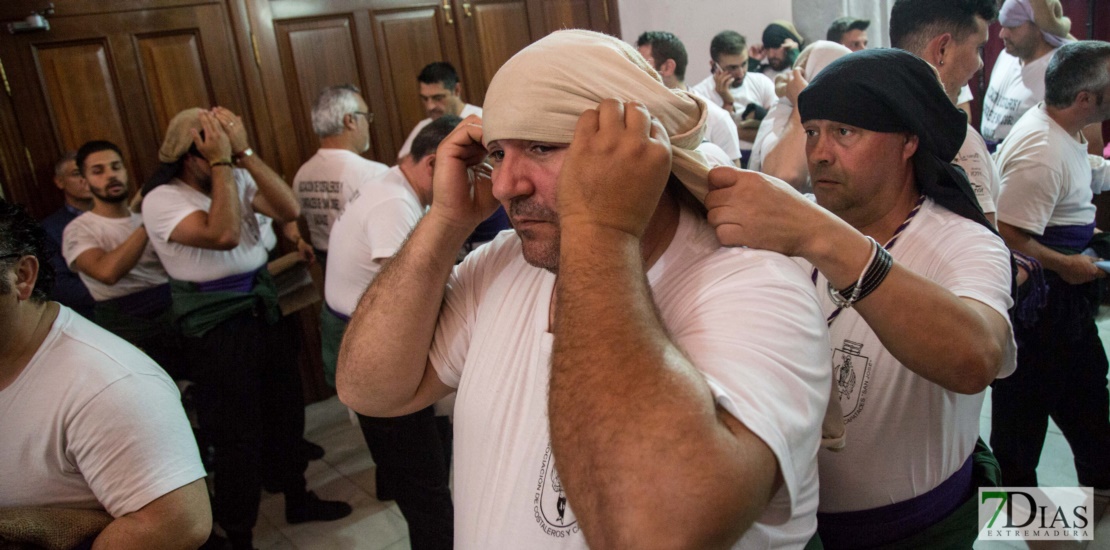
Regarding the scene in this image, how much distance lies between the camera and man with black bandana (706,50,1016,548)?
1.05 metres

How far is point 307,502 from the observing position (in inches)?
127

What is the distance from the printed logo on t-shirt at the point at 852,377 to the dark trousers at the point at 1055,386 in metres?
1.56

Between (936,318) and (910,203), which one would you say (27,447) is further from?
(910,203)

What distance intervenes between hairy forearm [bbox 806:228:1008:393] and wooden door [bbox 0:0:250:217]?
3.59m

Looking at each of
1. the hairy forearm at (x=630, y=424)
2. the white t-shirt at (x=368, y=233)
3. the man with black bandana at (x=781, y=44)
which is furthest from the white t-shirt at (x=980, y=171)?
the man with black bandana at (x=781, y=44)

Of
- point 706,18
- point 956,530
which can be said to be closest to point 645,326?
point 956,530

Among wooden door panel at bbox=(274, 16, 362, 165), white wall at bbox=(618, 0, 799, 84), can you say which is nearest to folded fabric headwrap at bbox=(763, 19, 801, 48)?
white wall at bbox=(618, 0, 799, 84)

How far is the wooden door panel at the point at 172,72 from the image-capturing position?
370cm

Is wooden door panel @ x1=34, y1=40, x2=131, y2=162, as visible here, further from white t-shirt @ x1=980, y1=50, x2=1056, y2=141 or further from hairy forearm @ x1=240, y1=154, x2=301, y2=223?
white t-shirt @ x1=980, y1=50, x2=1056, y2=141


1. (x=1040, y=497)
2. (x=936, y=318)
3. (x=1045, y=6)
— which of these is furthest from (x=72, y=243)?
(x=1045, y=6)

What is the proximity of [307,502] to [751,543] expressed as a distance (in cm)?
277

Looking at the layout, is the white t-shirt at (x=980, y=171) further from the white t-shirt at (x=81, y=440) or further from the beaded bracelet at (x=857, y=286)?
the white t-shirt at (x=81, y=440)

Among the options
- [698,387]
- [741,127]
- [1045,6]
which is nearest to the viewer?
[698,387]

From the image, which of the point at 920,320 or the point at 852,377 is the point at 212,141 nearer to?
the point at 852,377
